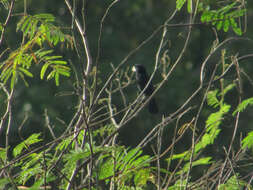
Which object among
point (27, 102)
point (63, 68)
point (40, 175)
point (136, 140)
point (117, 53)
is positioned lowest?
point (136, 140)

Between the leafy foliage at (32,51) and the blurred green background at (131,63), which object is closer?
the leafy foliage at (32,51)

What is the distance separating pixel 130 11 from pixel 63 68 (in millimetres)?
10547

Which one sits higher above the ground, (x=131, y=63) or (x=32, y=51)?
(x=32, y=51)

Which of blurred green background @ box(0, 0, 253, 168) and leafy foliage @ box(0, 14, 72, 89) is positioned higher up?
leafy foliage @ box(0, 14, 72, 89)

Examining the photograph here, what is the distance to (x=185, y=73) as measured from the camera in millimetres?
11695

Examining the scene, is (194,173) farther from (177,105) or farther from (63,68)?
(63,68)

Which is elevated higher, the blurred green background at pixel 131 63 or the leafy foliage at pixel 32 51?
the leafy foliage at pixel 32 51

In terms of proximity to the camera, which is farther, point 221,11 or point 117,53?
point 117,53

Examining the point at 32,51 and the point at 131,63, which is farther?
the point at 131,63

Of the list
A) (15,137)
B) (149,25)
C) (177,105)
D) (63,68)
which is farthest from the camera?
(149,25)

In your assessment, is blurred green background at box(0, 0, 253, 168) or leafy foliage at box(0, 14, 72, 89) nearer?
leafy foliage at box(0, 14, 72, 89)

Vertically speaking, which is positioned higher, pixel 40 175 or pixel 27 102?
pixel 40 175

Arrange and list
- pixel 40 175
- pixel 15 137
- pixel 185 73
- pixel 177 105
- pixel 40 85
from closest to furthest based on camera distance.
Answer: pixel 40 175
pixel 15 137
pixel 40 85
pixel 177 105
pixel 185 73

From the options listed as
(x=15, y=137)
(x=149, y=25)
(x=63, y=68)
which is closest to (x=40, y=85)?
(x=15, y=137)
